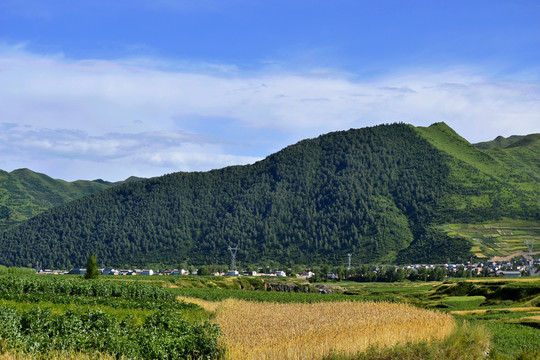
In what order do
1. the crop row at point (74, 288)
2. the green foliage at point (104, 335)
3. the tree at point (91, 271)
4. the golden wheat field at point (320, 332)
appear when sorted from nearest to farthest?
the green foliage at point (104, 335) < the golden wheat field at point (320, 332) < the crop row at point (74, 288) < the tree at point (91, 271)

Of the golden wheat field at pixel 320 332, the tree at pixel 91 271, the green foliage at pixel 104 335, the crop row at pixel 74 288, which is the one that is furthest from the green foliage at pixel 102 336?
the tree at pixel 91 271

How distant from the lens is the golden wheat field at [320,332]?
25.8 metres

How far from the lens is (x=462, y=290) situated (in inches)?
4151

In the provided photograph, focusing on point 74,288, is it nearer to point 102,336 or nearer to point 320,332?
point 102,336

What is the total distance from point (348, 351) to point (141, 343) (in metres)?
9.99

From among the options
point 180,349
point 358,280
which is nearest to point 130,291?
point 180,349

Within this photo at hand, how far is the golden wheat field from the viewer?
25.8 m

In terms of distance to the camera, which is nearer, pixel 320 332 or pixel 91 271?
pixel 320 332

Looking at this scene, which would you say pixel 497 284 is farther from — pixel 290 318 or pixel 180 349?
pixel 180 349

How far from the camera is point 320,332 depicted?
29281mm

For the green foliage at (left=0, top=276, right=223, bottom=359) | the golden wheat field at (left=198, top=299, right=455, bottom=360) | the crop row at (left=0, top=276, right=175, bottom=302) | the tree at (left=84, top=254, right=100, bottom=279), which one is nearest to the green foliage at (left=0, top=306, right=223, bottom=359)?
the green foliage at (left=0, top=276, right=223, bottom=359)

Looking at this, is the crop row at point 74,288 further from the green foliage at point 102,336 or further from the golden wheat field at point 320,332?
the green foliage at point 102,336

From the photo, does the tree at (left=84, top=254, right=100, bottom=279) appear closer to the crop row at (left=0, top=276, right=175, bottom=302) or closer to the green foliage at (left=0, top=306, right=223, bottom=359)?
the crop row at (left=0, top=276, right=175, bottom=302)

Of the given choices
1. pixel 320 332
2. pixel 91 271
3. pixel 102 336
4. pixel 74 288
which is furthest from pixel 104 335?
pixel 91 271
